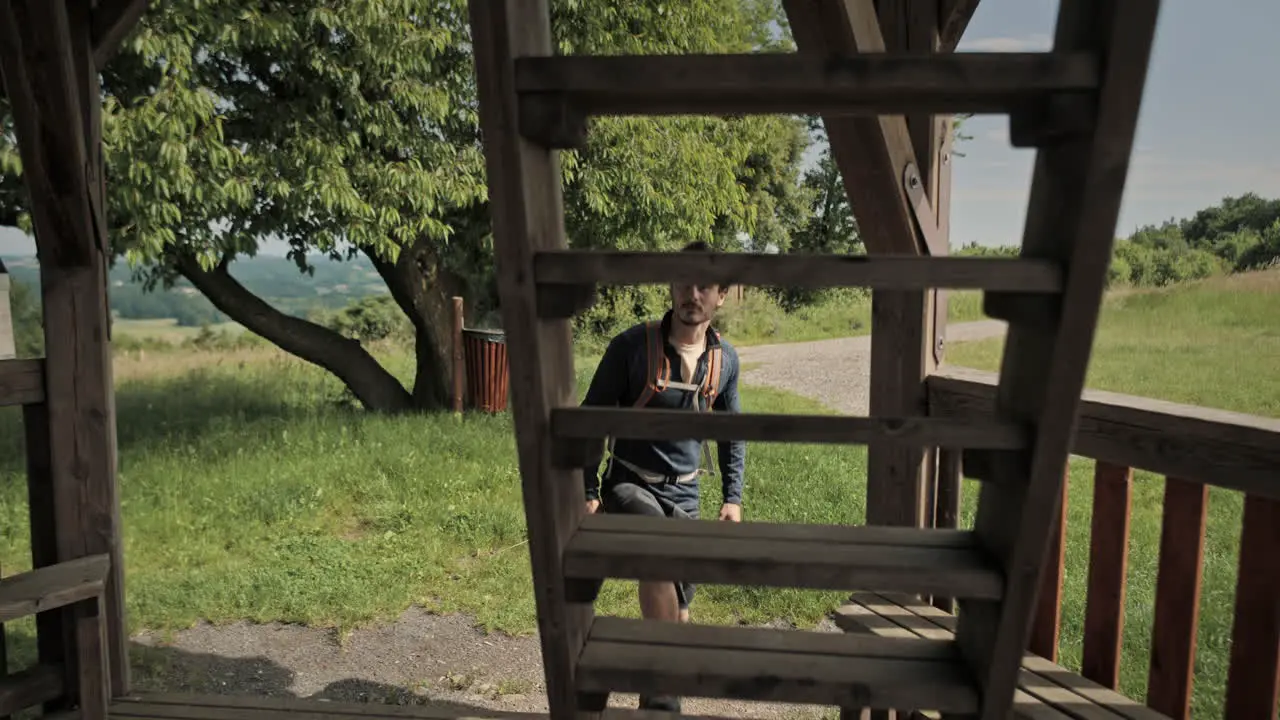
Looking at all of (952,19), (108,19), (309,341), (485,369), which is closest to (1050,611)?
(952,19)

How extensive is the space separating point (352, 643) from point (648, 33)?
6.49m

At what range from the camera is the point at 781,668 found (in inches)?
61.5

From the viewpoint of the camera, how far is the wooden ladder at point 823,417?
4.01ft

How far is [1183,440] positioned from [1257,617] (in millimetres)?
444

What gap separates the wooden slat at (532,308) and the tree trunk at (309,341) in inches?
313

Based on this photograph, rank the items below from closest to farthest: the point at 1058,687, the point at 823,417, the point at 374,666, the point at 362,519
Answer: the point at 823,417 → the point at 1058,687 → the point at 374,666 → the point at 362,519

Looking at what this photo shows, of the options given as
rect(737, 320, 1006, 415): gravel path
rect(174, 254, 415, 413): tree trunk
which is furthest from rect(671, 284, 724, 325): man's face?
rect(737, 320, 1006, 415): gravel path

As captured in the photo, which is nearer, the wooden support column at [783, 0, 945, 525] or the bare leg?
the wooden support column at [783, 0, 945, 525]

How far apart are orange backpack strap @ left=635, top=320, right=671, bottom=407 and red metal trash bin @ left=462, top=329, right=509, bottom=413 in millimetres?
6068

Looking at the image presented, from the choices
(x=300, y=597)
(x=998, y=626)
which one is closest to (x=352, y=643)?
(x=300, y=597)

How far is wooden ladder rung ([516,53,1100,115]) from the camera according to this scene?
1203 millimetres

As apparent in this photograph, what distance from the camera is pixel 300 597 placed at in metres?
5.10

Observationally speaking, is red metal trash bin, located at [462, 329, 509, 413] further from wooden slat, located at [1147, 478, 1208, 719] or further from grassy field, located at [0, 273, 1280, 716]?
wooden slat, located at [1147, 478, 1208, 719]

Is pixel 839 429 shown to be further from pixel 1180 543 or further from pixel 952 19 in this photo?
pixel 952 19
